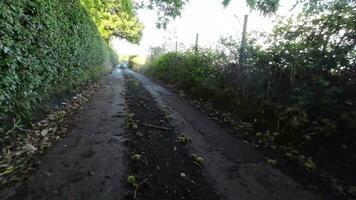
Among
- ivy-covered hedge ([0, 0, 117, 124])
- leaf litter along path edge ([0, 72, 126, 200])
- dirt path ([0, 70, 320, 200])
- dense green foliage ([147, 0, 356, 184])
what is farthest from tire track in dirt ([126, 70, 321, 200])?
ivy-covered hedge ([0, 0, 117, 124])

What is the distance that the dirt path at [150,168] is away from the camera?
2775 millimetres

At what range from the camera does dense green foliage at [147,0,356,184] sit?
3930 millimetres

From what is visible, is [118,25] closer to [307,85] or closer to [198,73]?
[198,73]

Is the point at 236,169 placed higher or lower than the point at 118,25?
lower

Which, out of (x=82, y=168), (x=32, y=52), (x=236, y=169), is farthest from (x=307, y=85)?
(x=32, y=52)

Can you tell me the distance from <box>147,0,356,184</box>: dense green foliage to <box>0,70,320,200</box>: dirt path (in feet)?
3.02

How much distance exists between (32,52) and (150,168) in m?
3.03

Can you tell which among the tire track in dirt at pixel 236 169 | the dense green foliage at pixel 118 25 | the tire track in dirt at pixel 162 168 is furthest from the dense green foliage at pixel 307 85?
the dense green foliage at pixel 118 25

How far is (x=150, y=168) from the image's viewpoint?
3.32 metres

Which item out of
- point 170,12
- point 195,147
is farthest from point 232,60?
point 170,12

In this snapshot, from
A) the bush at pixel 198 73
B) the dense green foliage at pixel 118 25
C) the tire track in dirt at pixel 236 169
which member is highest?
the dense green foliage at pixel 118 25

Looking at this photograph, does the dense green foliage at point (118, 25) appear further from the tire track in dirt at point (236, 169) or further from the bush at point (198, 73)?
the tire track in dirt at point (236, 169)

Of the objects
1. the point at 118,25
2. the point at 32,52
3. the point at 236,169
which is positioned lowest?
the point at 236,169

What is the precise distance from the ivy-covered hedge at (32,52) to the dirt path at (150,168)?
94 centimetres
